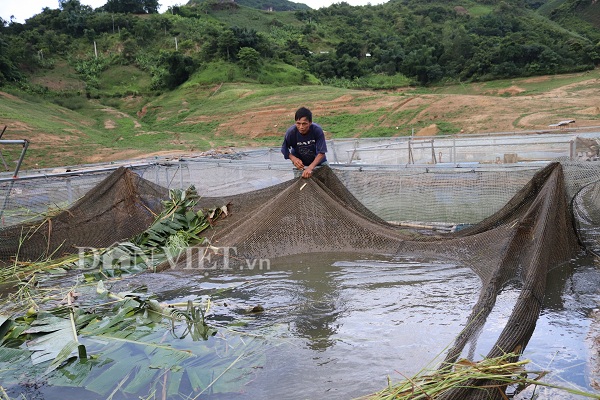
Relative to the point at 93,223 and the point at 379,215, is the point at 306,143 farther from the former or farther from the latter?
the point at 93,223

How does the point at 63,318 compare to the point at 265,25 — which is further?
the point at 265,25

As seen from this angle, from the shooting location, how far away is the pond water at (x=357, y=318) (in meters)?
3.16

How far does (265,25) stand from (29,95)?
1644 inches

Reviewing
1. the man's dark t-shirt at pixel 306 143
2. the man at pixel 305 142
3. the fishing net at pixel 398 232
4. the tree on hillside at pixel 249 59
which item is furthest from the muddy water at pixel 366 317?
the tree on hillside at pixel 249 59

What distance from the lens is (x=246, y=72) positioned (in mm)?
48031

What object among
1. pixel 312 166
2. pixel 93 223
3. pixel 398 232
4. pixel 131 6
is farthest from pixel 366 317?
pixel 131 6

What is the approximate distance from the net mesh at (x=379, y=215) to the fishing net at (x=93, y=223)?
13 millimetres

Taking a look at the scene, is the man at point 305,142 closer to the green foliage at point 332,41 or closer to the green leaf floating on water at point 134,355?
the green leaf floating on water at point 134,355

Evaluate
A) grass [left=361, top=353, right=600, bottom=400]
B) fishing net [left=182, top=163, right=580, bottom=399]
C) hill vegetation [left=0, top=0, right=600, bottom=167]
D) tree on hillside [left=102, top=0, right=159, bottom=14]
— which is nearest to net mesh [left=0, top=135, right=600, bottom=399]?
fishing net [left=182, top=163, right=580, bottom=399]

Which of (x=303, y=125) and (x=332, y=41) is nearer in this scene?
(x=303, y=125)

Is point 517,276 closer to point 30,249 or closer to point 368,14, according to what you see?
point 30,249

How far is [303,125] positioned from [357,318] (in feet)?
9.39

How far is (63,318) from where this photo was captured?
3666 mm

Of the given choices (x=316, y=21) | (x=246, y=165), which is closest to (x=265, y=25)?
(x=316, y=21)
